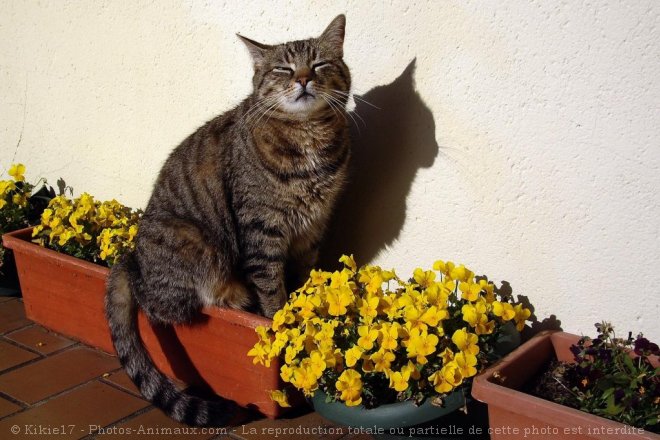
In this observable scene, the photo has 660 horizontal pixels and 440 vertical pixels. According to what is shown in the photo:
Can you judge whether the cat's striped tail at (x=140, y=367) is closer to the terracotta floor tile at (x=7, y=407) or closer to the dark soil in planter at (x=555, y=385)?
the terracotta floor tile at (x=7, y=407)

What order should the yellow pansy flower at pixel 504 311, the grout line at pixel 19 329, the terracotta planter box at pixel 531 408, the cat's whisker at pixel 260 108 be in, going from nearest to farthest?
the terracotta planter box at pixel 531 408 < the yellow pansy flower at pixel 504 311 < the cat's whisker at pixel 260 108 < the grout line at pixel 19 329

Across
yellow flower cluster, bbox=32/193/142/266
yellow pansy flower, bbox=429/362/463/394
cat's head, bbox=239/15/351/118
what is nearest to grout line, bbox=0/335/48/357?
yellow flower cluster, bbox=32/193/142/266

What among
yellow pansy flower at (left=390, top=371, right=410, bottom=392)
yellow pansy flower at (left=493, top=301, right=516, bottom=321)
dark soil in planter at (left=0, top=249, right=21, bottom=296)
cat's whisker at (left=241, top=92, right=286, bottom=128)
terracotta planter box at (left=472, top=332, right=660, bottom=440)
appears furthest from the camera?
dark soil in planter at (left=0, top=249, right=21, bottom=296)

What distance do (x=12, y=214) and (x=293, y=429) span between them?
7.10 ft

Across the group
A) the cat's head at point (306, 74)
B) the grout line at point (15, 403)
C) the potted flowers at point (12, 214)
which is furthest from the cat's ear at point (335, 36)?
the potted flowers at point (12, 214)

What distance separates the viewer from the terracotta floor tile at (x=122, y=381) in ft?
9.22

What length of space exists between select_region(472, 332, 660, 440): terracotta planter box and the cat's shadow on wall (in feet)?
2.34

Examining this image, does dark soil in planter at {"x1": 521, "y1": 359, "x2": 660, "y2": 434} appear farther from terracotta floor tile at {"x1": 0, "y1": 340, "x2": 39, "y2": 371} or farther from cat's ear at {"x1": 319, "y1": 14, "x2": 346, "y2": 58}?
terracotta floor tile at {"x1": 0, "y1": 340, "x2": 39, "y2": 371}

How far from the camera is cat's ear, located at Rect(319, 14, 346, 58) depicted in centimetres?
248

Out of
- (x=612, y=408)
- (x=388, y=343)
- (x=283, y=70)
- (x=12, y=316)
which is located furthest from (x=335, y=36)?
(x=12, y=316)

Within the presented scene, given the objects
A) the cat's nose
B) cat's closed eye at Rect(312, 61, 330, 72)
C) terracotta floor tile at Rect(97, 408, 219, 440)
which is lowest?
terracotta floor tile at Rect(97, 408, 219, 440)

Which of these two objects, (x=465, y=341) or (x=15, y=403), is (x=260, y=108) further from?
(x=15, y=403)

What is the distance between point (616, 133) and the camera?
210 cm

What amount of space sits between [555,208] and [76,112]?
106 inches
